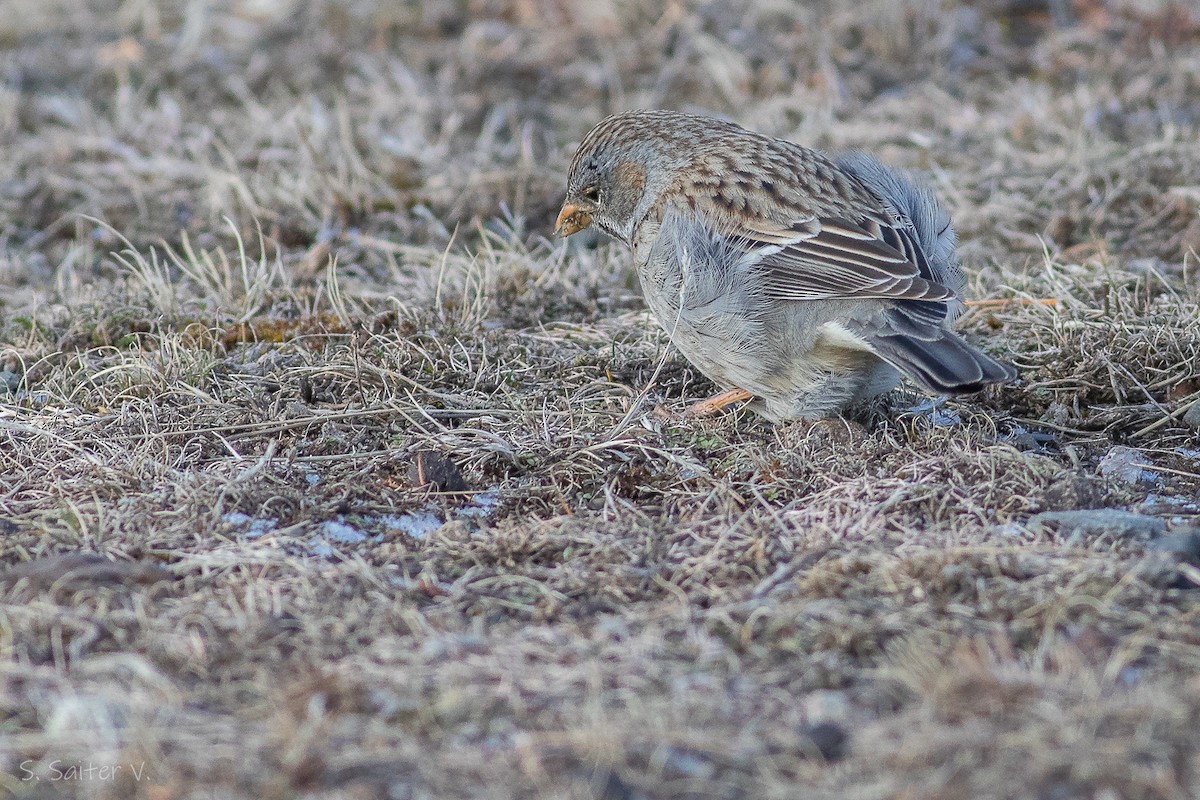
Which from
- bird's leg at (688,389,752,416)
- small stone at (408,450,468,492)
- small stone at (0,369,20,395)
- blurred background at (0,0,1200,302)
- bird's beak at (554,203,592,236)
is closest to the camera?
small stone at (408,450,468,492)

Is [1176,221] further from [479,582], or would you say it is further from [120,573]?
[120,573]

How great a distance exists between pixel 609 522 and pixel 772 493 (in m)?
0.56

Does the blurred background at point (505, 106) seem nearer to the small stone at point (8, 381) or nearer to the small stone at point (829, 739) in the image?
the small stone at point (8, 381)

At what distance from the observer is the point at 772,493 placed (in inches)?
161

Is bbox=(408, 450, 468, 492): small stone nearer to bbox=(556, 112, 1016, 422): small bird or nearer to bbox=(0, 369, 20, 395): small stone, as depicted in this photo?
bbox=(556, 112, 1016, 422): small bird

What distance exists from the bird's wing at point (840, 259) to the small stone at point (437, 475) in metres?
1.25

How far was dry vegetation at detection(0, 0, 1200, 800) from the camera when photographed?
2.59 metres

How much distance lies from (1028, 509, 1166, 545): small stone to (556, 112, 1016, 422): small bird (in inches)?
21.1

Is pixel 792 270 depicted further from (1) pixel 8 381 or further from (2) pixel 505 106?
(2) pixel 505 106

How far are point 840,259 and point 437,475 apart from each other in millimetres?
1531

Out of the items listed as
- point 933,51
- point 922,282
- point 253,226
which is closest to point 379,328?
point 253,226

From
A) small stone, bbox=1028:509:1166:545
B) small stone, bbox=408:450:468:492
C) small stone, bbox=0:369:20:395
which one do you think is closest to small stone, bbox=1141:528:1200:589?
small stone, bbox=1028:509:1166:545

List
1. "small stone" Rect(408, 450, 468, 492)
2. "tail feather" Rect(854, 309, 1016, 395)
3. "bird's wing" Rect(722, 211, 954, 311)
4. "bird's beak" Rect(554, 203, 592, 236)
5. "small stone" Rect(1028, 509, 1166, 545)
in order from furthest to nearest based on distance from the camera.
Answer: "bird's beak" Rect(554, 203, 592, 236)
"bird's wing" Rect(722, 211, 954, 311)
"small stone" Rect(408, 450, 468, 492)
"tail feather" Rect(854, 309, 1016, 395)
"small stone" Rect(1028, 509, 1166, 545)

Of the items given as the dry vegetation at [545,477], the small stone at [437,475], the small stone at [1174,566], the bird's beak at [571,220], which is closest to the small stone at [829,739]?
the dry vegetation at [545,477]
